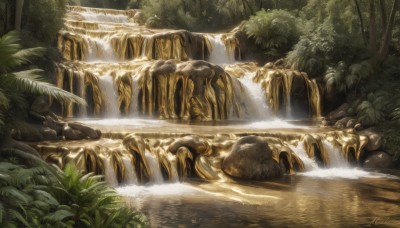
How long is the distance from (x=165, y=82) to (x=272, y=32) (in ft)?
29.3

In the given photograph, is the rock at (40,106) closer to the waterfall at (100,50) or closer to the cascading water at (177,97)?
the cascading water at (177,97)

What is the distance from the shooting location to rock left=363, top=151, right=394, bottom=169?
642 inches

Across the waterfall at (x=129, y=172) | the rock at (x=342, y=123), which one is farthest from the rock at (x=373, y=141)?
the waterfall at (x=129, y=172)

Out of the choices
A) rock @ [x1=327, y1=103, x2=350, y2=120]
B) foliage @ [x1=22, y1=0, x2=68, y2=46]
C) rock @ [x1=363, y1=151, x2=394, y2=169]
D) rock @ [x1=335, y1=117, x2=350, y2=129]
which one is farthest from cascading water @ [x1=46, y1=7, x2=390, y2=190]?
rock @ [x1=335, y1=117, x2=350, y2=129]

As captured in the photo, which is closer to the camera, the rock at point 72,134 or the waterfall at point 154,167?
the waterfall at point 154,167

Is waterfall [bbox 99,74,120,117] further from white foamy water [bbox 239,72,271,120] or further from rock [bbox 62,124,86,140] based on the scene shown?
white foamy water [bbox 239,72,271,120]

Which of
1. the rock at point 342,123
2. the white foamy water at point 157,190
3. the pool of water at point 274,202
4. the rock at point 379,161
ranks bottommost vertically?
the pool of water at point 274,202

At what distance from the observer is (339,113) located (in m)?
20.6

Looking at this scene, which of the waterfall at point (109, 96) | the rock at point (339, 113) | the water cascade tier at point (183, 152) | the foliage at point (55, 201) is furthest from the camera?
the rock at point (339, 113)

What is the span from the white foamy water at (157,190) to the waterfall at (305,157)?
4238 millimetres

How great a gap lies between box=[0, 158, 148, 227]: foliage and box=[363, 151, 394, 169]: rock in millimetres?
9694

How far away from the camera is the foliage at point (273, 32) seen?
26.6m

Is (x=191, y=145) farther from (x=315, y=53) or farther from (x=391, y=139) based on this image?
(x=315, y=53)

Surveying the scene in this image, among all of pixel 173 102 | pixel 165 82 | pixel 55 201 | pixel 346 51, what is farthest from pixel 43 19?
pixel 55 201
